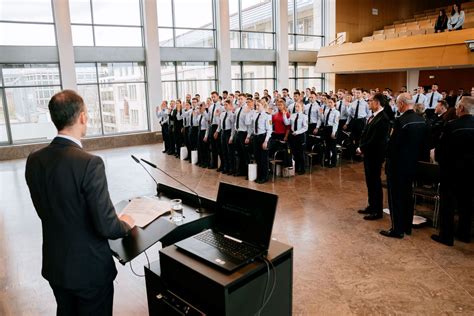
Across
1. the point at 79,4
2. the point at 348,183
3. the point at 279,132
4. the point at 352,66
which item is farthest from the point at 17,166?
the point at 352,66

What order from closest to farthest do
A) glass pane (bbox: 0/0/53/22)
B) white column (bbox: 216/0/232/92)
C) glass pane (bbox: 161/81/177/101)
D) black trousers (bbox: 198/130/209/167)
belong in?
black trousers (bbox: 198/130/209/167) → glass pane (bbox: 0/0/53/22) → glass pane (bbox: 161/81/177/101) → white column (bbox: 216/0/232/92)

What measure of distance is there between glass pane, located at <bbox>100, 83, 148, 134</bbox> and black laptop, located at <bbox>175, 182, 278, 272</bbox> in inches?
458

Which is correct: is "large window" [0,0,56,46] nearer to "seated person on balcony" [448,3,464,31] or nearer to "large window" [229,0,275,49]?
"large window" [229,0,275,49]

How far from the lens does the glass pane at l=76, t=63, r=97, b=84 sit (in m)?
12.1

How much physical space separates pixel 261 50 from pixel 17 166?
1064 cm

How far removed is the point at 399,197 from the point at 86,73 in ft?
36.8

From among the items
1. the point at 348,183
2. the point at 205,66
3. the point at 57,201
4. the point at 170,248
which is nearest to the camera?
the point at 57,201

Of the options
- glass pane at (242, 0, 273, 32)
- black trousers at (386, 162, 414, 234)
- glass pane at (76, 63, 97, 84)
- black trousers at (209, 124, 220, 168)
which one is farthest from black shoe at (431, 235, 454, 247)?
glass pane at (242, 0, 273, 32)

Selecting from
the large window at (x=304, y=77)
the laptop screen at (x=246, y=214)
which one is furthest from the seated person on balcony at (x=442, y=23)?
the laptop screen at (x=246, y=214)

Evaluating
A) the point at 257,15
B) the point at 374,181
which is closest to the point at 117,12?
the point at 257,15

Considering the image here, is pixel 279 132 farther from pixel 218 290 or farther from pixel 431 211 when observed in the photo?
pixel 218 290

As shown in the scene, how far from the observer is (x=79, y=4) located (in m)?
12.2

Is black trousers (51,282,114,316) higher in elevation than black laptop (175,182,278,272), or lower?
lower

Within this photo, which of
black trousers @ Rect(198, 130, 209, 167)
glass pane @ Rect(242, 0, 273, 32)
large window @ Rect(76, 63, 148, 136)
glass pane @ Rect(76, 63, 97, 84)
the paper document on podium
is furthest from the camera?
glass pane @ Rect(242, 0, 273, 32)
